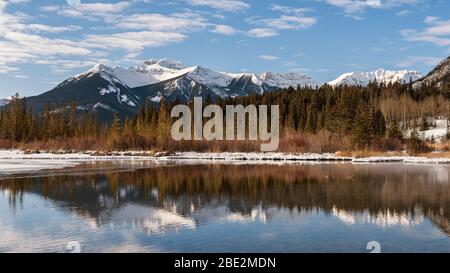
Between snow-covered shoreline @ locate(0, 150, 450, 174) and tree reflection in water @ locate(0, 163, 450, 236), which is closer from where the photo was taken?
tree reflection in water @ locate(0, 163, 450, 236)

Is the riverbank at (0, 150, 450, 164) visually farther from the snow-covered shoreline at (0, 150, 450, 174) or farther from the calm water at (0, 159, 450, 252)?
the calm water at (0, 159, 450, 252)

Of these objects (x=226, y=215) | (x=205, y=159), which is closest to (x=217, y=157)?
(x=205, y=159)

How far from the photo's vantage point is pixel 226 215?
2255 cm

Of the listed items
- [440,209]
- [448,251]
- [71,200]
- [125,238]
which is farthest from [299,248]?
[71,200]

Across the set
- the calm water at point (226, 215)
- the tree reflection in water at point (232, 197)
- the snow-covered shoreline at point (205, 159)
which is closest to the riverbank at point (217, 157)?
the snow-covered shoreline at point (205, 159)

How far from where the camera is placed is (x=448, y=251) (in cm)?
1526

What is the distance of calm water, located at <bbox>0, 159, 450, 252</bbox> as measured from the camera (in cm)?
1648

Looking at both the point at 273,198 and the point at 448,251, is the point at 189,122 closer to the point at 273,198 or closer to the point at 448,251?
the point at 273,198

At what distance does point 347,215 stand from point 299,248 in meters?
7.39

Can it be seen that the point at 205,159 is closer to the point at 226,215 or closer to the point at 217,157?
the point at 217,157

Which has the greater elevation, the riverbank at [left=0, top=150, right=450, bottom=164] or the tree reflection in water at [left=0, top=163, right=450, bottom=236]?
the tree reflection in water at [left=0, top=163, right=450, bottom=236]

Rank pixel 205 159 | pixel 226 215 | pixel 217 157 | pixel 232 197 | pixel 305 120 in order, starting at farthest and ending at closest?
pixel 305 120 → pixel 217 157 → pixel 205 159 → pixel 232 197 → pixel 226 215

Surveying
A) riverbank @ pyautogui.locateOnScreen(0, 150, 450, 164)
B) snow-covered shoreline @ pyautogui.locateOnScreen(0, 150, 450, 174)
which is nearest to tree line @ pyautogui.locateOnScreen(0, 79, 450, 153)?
riverbank @ pyautogui.locateOnScreen(0, 150, 450, 164)

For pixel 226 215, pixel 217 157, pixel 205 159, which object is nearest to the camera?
pixel 226 215
